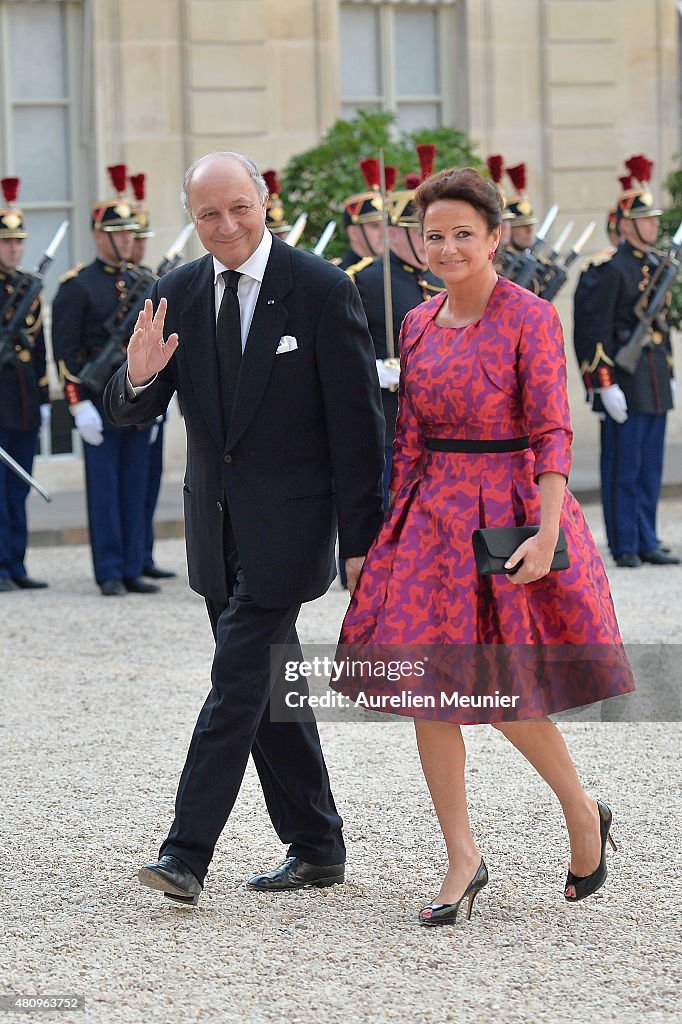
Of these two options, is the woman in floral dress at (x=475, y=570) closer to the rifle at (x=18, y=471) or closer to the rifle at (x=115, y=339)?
the rifle at (x=115, y=339)

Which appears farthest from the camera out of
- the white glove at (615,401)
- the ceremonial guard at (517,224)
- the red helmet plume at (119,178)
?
the ceremonial guard at (517,224)

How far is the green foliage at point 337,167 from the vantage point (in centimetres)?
1153

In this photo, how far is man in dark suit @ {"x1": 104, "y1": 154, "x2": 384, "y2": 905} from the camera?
3.75 m

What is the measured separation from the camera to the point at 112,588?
8.48 m

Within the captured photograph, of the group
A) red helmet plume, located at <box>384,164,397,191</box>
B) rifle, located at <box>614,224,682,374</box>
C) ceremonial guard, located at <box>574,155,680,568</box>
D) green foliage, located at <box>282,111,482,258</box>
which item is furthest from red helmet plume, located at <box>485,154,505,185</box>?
red helmet plume, located at <box>384,164,397,191</box>

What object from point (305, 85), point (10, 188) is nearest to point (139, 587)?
point (10, 188)

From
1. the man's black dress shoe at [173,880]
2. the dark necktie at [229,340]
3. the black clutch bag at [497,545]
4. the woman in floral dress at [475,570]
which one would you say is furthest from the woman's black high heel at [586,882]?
the dark necktie at [229,340]

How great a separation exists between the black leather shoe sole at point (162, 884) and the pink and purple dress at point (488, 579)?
1.72 ft

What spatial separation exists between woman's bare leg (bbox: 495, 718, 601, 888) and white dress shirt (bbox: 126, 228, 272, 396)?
38.8 inches

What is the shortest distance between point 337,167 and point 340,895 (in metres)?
8.46

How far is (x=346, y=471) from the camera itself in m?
3.76

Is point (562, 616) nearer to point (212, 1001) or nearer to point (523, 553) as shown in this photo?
point (523, 553)

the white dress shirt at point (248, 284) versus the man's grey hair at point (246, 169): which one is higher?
the man's grey hair at point (246, 169)

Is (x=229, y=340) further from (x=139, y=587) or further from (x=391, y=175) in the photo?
(x=139, y=587)
